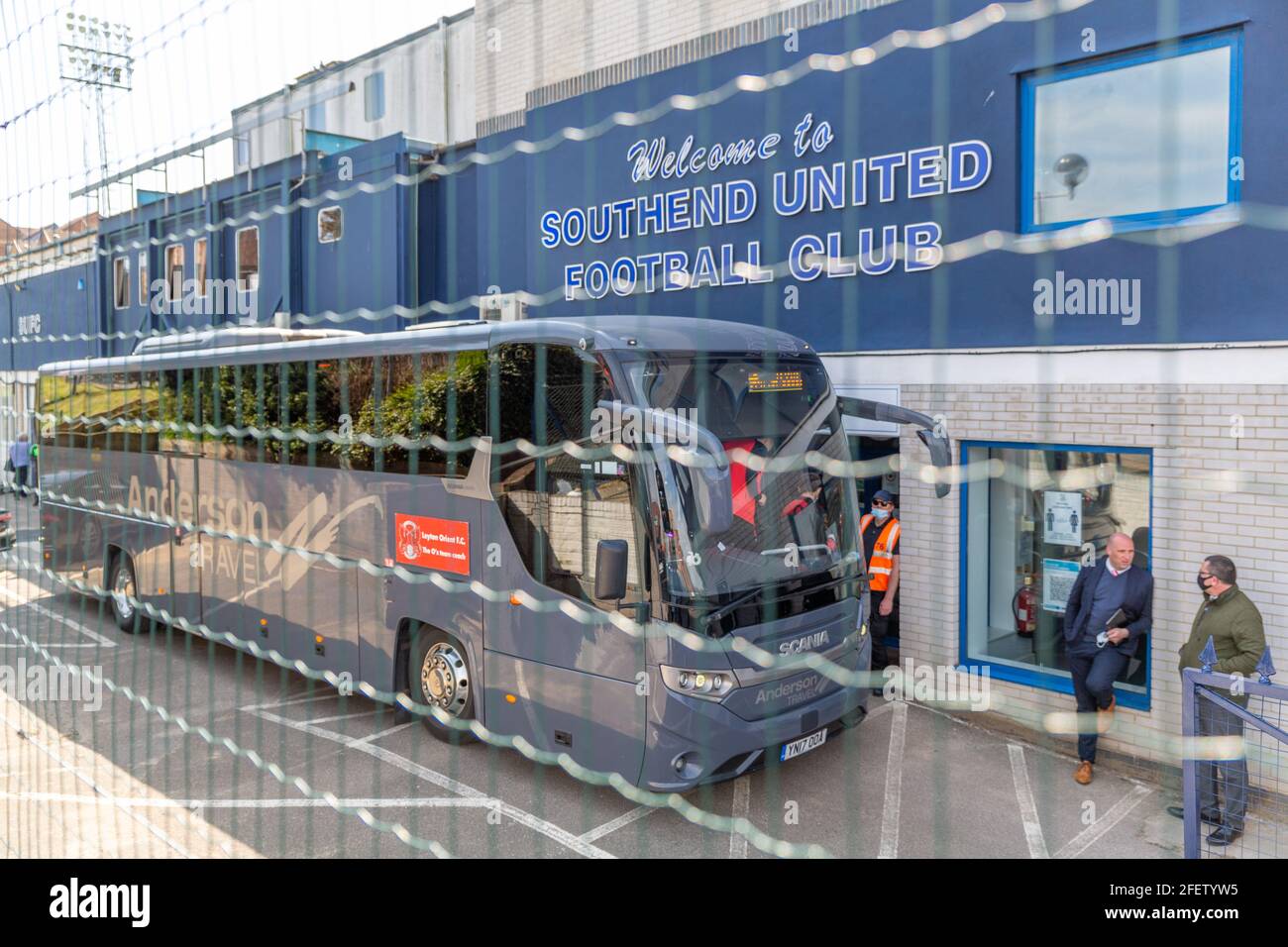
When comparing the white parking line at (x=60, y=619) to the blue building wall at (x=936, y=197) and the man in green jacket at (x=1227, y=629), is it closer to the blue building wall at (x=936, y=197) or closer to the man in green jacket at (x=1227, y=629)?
the blue building wall at (x=936, y=197)

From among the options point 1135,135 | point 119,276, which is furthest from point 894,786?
point 119,276

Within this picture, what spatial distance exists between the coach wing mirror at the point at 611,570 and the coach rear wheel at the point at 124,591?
403 cm

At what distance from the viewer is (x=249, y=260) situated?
8.14 m

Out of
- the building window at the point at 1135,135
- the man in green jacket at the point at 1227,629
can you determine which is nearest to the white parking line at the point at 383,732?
the man in green jacket at the point at 1227,629

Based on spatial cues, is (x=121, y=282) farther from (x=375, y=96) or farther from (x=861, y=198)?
(x=861, y=198)

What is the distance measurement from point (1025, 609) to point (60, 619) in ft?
19.4

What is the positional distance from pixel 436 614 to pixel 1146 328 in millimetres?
2916

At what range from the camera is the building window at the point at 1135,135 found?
11.9 ft

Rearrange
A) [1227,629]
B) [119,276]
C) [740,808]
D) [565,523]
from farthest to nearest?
[119,276] < [740,808] < [565,523] < [1227,629]

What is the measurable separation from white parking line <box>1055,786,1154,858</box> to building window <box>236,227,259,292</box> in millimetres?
6775

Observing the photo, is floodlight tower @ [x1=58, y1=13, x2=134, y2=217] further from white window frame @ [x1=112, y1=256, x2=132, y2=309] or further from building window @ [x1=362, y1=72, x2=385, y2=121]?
building window @ [x1=362, y1=72, x2=385, y2=121]

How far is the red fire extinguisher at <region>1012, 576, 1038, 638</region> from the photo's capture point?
4.52m
